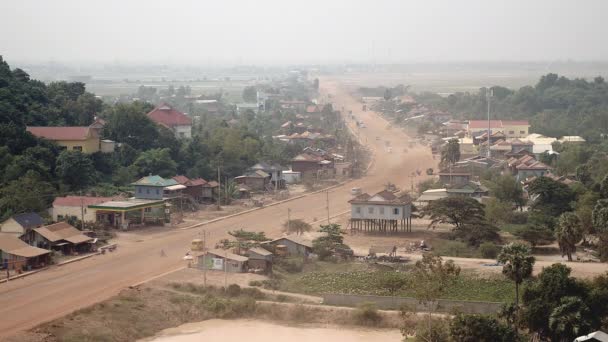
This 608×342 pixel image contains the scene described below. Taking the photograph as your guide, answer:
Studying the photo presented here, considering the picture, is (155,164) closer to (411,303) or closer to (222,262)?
(222,262)

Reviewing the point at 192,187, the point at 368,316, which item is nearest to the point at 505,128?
the point at 192,187

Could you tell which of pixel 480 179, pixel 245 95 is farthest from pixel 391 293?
pixel 245 95

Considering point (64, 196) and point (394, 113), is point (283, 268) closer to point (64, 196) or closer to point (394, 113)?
point (64, 196)

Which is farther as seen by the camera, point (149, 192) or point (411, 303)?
point (149, 192)

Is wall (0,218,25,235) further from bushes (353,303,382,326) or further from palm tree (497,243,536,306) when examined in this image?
palm tree (497,243,536,306)

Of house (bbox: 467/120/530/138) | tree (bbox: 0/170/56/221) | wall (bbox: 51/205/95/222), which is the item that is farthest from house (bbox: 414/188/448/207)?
house (bbox: 467/120/530/138)
